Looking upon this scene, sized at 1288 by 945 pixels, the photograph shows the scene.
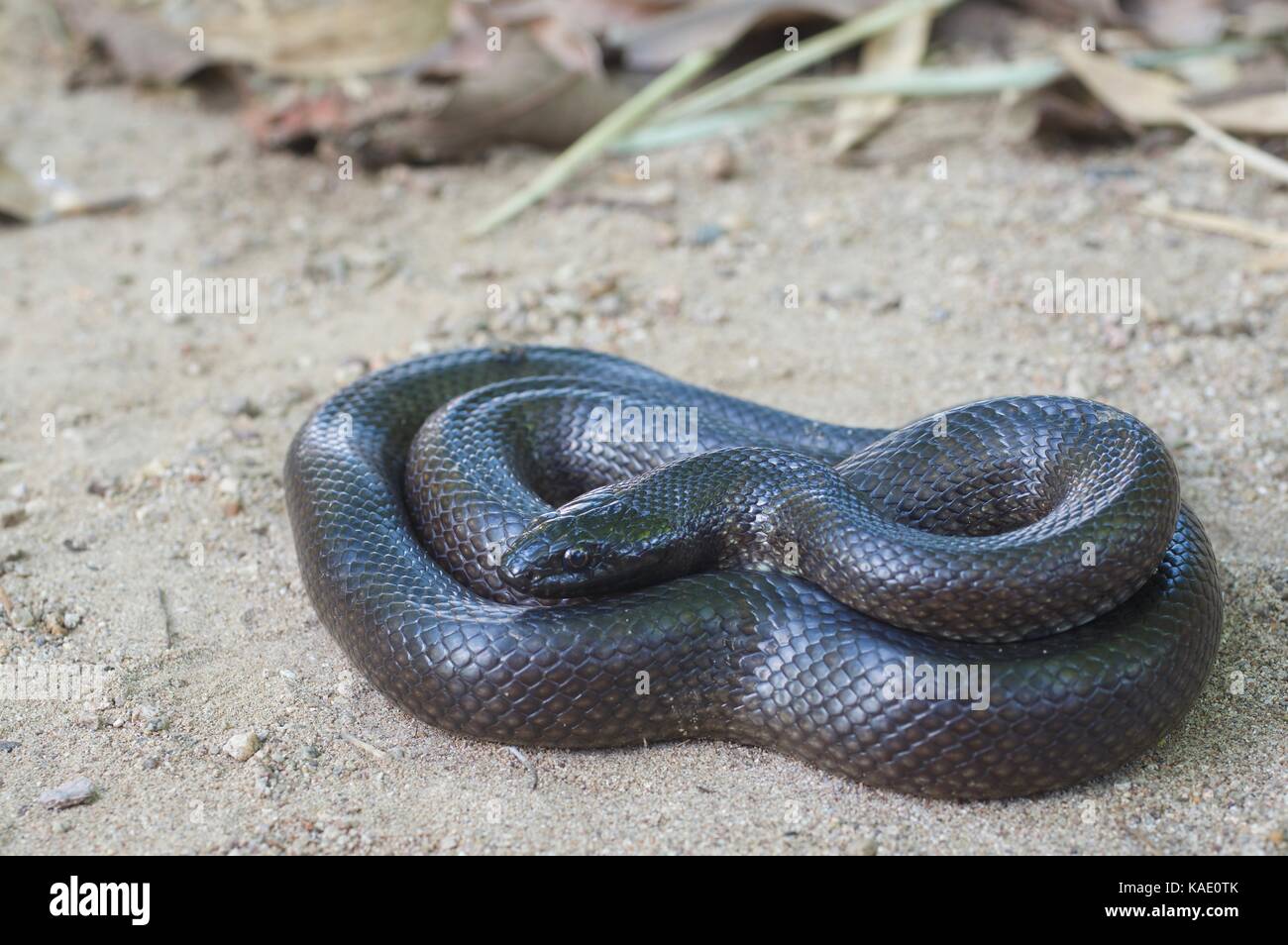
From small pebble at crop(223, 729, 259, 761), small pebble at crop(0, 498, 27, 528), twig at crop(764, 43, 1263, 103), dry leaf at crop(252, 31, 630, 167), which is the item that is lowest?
small pebble at crop(223, 729, 259, 761)

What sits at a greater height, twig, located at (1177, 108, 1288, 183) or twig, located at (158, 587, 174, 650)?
twig, located at (1177, 108, 1288, 183)

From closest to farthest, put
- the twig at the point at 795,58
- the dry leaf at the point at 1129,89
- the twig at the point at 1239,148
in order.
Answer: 1. the twig at the point at 1239,148
2. the dry leaf at the point at 1129,89
3. the twig at the point at 795,58

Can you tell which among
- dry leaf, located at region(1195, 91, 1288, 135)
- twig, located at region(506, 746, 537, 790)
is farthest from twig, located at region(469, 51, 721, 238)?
twig, located at region(506, 746, 537, 790)

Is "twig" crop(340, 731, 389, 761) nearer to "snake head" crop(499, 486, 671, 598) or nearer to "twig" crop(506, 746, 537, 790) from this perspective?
"twig" crop(506, 746, 537, 790)

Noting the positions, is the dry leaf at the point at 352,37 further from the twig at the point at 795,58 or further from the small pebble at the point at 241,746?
the small pebble at the point at 241,746

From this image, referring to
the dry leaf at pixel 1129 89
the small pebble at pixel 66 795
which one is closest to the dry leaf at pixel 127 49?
the dry leaf at pixel 1129 89
